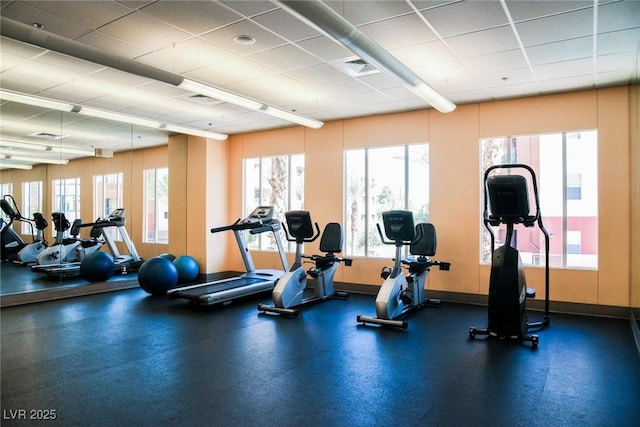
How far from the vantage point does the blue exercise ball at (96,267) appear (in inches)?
276

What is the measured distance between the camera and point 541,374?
11.5 ft

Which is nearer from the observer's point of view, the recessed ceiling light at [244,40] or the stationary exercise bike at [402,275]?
the recessed ceiling light at [244,40]

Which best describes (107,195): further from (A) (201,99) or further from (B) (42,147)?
(A) (201,99)

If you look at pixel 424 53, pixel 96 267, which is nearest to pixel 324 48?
pixel 424 53

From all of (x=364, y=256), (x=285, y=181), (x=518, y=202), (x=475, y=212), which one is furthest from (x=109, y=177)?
(x=518, y=202)

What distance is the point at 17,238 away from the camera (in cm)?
666

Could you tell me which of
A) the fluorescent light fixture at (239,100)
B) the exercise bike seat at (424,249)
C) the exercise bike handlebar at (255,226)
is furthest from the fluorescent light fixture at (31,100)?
the exercise bike seat at (424,249)

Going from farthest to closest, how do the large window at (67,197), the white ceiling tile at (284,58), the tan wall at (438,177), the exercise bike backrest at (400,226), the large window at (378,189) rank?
1. the large window at (67,197)
2. the large window at (378,189)
3. the tan wall at (438,177)
4. the exercise bike backrest at (400,226)
5. the white ceiling tile at (284,58)

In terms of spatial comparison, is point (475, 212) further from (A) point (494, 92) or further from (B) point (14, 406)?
(B) point (14, 406)

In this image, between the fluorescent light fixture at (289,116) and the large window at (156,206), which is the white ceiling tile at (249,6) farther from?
the large window at (156,206)

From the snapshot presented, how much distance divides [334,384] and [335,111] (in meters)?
4.81

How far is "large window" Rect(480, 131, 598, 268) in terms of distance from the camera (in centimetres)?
568

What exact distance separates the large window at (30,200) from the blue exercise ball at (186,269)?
2372 millimetres

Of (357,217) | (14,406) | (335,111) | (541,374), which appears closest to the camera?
(14,406)
